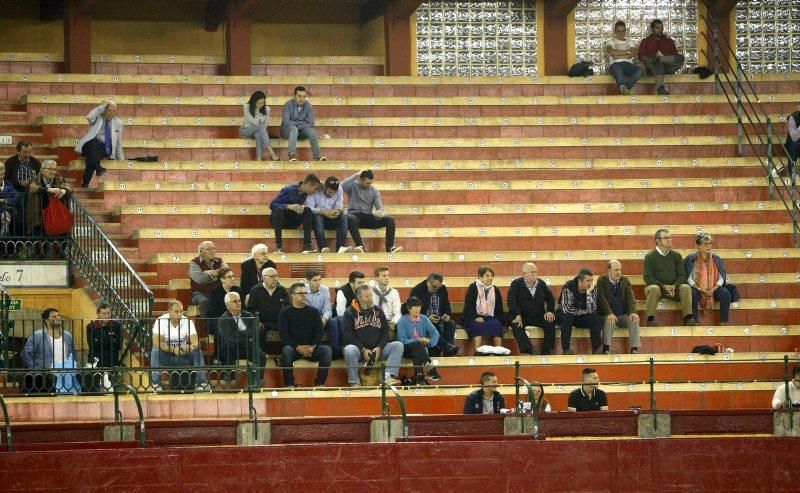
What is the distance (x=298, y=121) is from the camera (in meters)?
22.7

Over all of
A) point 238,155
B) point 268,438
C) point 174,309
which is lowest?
point 268,438

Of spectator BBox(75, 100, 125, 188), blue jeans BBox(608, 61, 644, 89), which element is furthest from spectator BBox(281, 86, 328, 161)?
blue jeans BBox(608, 61, 644, 89)

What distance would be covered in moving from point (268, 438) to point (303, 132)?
7.58m

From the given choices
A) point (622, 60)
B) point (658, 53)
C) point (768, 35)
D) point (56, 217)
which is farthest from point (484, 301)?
point (768, 35)

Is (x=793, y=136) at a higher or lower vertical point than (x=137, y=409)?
higher

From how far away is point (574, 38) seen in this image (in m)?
25.9

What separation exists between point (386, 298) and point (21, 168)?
485cm

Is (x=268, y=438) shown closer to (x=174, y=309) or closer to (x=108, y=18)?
(x=174, y=309)

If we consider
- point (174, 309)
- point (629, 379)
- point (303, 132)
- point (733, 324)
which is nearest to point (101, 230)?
point (174, 309)

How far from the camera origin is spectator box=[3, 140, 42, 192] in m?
20.1

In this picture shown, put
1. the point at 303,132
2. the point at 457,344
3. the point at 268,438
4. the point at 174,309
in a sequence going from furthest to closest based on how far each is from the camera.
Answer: the point at 303,132 → the point at 457,344 → the point at 174,309 → the point at 268,438

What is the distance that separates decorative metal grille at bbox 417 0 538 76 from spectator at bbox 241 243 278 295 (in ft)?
24.4

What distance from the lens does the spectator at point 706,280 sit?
19594mm

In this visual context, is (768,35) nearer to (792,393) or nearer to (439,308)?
(439,308)
